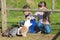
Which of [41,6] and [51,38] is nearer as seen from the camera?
[51,38]

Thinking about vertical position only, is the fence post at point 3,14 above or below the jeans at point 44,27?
above

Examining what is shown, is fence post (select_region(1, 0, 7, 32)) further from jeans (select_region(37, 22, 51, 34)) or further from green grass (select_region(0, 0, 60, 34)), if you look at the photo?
jeans (select_region(37, 22, 51, 34))

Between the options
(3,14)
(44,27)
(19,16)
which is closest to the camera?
(3,14)

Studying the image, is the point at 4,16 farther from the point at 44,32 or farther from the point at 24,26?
the point at 44,32

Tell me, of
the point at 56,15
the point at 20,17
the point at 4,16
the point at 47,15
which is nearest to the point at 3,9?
the point at 4,16

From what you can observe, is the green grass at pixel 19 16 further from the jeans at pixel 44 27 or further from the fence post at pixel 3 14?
the fence post at pixel 3 14

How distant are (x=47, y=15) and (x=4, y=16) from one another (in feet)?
4.17

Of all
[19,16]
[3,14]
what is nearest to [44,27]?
[3,14]

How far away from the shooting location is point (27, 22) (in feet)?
Answer: 24.6

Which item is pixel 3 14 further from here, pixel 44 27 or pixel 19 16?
pixel 19 16

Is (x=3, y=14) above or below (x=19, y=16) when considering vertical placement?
above

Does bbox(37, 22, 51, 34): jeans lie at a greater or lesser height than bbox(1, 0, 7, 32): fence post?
lesser

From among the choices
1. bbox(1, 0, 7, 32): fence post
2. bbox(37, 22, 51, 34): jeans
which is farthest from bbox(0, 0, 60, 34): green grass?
bbox(1, 0, 7, 32): fence post

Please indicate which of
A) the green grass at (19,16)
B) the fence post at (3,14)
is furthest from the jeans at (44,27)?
the fence post at (3,14)
